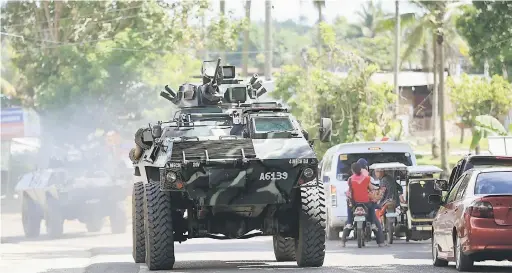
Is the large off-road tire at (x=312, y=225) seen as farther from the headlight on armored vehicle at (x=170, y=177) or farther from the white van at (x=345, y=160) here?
the white van at (x=345, y=160)

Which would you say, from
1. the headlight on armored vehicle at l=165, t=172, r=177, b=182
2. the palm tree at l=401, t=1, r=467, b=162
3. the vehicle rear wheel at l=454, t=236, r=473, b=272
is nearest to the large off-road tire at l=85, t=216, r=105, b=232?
the headlight on armored vehicle at l=165, t=172, r=177, b=182

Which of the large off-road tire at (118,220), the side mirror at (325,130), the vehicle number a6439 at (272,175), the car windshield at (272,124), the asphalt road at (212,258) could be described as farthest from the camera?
the large off-road tire at (118,220)

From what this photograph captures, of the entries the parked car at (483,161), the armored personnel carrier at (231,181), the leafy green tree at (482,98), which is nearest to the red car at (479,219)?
the armored personnel carrier at (231,181)

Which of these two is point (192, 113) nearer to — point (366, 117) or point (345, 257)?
point (345, 257)

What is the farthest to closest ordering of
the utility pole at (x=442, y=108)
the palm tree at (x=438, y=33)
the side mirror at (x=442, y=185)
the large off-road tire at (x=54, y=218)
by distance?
the palm tree at (x=438, y=33), the utility pole at (x=442, y=108), the large off-road tire at (x=54, y=218), the side mirror at (x=442, y=185)

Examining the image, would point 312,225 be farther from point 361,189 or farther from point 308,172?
point 361,189

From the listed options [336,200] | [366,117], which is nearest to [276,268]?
[336,200]

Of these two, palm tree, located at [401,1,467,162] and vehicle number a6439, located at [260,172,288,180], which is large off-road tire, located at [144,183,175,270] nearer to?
vehicle number a6439, located at [260,172,288,180]

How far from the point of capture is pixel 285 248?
20.9 metres

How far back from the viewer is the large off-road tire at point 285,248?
20.9 m

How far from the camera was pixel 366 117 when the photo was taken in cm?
5125

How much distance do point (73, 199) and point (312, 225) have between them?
1844 cm

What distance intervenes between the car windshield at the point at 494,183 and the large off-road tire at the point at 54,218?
20.3m

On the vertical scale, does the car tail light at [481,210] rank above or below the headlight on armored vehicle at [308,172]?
below
